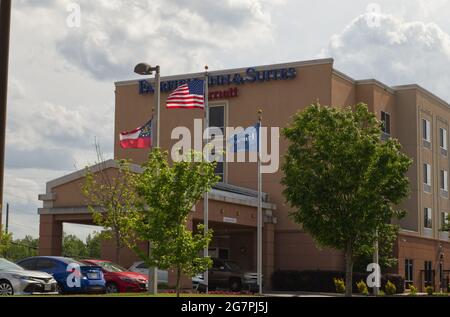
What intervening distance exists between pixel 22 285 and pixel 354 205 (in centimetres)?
1290

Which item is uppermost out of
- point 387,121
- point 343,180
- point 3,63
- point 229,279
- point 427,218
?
point 387,121

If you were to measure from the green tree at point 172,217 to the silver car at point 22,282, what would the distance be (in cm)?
376

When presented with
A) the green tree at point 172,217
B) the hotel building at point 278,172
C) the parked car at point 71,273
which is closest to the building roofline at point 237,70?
the hotel building at point 278,172

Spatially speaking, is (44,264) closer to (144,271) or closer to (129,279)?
(129,279)

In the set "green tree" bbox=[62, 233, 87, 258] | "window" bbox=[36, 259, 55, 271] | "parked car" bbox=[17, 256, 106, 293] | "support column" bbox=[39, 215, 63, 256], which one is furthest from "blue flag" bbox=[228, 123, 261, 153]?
"green tree" bbox=[62, 233, 87, 258]

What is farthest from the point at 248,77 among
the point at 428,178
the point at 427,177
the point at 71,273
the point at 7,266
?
the point at 7,266

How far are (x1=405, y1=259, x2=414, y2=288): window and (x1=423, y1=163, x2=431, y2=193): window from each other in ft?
20.1

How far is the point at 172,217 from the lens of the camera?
21.9 m

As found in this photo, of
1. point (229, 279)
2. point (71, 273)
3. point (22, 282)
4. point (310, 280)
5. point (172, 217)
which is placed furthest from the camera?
point (310, 280)

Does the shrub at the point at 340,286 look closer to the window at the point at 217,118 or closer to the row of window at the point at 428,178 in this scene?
the window at the point at 217,118

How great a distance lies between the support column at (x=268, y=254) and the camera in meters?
45.9

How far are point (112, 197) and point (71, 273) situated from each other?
8519mm

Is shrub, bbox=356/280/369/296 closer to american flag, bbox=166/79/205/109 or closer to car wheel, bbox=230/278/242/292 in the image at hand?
car wheel, bbox=230/278/242/292
